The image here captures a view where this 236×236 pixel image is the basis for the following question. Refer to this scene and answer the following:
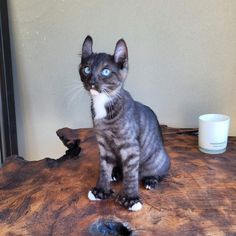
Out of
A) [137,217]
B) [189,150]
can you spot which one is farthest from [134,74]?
[137,217]

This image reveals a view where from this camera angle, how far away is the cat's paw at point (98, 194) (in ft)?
3.00

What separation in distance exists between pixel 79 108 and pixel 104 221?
70 centimetres

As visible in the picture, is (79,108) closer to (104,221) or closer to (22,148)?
(22,148)

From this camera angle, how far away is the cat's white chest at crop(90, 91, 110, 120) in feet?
2.91

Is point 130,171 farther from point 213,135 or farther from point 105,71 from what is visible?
point 213,135

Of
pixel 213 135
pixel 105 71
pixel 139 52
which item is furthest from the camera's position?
pixel 139 52

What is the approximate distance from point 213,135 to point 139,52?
1.31 feet

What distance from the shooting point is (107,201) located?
913 millimetres

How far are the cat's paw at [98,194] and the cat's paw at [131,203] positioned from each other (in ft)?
0.14

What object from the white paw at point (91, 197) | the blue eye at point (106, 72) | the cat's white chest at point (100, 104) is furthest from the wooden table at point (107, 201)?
the blue eye at point (106, 72)

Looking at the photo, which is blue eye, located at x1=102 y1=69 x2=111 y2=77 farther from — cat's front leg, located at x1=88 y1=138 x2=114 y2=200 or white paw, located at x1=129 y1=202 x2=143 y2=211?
white paw, located at x1=129 y1=202 x2=143 y2=211

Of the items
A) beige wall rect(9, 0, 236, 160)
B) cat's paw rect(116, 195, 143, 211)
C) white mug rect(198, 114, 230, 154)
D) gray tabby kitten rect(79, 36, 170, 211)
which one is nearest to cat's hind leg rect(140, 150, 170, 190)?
gray tabby kitten rect(79, 36, 170, 211)

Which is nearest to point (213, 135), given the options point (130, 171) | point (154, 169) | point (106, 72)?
point (154, 169)

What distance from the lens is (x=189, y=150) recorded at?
1223 mm
